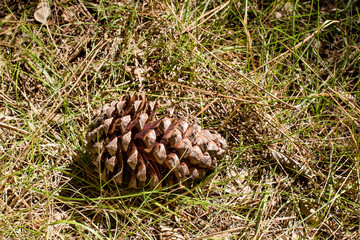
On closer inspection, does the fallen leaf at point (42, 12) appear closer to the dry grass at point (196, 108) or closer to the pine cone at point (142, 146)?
the dry grass at point (196, 108)

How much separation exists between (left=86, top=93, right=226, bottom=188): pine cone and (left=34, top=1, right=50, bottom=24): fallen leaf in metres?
0.88

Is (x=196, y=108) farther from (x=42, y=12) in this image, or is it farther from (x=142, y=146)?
(x=42, y=12)

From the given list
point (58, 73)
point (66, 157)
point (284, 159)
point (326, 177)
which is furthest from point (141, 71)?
point (326, 177)

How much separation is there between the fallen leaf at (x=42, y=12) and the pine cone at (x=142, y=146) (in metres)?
0.88

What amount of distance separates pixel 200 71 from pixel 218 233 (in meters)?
1.00

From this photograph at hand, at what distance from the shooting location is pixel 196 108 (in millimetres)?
1987

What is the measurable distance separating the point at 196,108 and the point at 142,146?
0.57 metres

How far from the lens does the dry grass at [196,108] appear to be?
5.62 ft

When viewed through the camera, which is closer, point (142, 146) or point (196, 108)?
point (142, 146)

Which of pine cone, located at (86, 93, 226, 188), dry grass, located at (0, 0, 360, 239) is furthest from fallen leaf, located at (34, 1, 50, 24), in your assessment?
pine cone, located at (86, 93, 226, 188)

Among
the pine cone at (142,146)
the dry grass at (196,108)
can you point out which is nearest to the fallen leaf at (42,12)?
the dry grass at (196,108)

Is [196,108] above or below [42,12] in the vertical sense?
below

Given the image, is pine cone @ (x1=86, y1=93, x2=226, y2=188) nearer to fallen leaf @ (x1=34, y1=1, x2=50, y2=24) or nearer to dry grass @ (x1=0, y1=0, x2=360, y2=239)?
dry grass @ (x1=0, y1=0, x2=360, y2=239)

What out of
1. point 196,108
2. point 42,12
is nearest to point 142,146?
point 196,108
